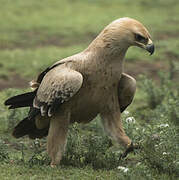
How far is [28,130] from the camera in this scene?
20.8 ft

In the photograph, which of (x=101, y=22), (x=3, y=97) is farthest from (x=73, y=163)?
(x=101, y=22)

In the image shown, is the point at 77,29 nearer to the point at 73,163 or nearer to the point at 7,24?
the point at 7,24

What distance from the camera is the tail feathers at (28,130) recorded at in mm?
6275

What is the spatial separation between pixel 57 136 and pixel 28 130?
2.35 feet

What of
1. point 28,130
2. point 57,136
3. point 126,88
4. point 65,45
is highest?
point 126,88

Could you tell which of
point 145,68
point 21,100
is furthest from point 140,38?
point 145,68

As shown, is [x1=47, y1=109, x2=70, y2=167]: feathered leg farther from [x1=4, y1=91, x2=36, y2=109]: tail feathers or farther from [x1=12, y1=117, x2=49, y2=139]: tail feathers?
[x1=12, y1=117, x2=49, y2=139]: tail feathers

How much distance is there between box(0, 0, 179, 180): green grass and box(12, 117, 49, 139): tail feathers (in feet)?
0.68

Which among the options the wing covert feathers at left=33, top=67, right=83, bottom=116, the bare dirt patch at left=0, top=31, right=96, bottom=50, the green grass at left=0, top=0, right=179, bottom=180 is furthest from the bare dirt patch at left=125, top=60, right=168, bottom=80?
the wing covert feathers at left=33, top=67, right=83, bottom=116

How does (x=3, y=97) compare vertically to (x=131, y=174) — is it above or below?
below

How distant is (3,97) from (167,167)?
390 cm

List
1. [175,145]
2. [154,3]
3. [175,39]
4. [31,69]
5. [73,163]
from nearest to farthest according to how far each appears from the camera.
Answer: [175,145] < [73,163] < [31,69] < [175,39] < [154,3]

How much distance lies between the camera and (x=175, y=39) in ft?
50.8

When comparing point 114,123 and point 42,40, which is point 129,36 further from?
point 42,40
